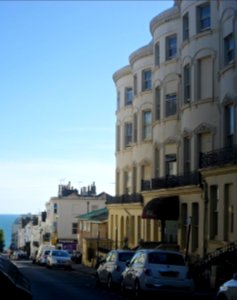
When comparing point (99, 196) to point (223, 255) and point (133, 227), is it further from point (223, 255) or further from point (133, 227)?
point (223, 255)

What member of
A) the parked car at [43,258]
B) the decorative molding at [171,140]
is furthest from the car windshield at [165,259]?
the parked car at [43,258]

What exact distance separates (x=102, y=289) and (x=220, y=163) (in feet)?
24.0

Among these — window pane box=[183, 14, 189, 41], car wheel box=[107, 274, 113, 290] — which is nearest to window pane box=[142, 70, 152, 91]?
window pane box=[183, 14, 189, 41]

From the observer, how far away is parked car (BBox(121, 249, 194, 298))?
2172 cm

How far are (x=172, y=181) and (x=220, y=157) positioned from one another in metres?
9.18

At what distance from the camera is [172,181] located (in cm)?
3959

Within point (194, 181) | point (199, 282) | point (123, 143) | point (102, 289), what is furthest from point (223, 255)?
point (123, 143)

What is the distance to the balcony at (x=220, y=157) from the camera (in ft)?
96.4

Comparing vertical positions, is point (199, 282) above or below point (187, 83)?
below

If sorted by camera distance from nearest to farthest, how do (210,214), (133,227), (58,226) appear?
(210,214)
(133,227)
(58,226)

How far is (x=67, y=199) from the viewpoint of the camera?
9981cm

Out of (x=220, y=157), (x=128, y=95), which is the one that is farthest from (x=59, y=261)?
(x=220, y=157)

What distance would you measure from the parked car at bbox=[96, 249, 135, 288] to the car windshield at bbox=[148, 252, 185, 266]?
4648 millimetres

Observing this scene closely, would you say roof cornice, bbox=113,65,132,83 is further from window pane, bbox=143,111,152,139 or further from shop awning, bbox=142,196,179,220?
shop awning, bbox=142,196,179,220
